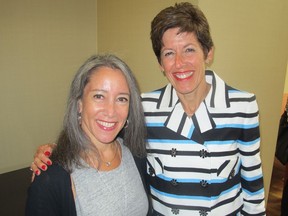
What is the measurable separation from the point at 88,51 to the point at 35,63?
50 centimetres

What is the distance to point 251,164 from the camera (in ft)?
3.72

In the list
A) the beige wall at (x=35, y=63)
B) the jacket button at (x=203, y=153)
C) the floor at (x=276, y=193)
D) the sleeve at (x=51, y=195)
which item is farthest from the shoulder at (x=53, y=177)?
the floor at (x=276, y=193)

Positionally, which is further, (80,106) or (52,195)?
A: (80,106)

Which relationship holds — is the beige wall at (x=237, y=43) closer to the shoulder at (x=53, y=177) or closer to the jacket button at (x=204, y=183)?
the jacket button at (x=204, y=183)

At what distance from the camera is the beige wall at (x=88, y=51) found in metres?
1.76

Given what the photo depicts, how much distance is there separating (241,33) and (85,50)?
1.32 metres

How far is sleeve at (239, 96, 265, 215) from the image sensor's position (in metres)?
1.08

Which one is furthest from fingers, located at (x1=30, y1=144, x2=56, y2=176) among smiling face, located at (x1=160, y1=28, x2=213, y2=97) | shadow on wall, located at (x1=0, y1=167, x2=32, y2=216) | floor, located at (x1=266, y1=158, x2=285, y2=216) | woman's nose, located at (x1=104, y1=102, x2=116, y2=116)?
floor, located at (x1=266, y1=158, x2=285, y2=216)

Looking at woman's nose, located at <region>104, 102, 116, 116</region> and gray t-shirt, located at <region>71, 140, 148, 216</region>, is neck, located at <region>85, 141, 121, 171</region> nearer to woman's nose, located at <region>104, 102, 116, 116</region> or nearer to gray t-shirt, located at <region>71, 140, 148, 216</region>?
gray t-shirt, located at <region>71, 140, 148, 216</region>

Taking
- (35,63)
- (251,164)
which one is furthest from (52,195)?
(35,63)

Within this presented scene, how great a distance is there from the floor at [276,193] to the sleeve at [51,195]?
8.27 feet

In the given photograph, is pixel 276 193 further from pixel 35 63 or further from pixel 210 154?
pixel 35 63

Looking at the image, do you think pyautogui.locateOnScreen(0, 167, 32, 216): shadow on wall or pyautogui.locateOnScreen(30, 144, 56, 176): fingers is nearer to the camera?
pyautogui.locateOnScreen(30, 144, 56, 176): fingers

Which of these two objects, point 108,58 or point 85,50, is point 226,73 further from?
point 85,50
